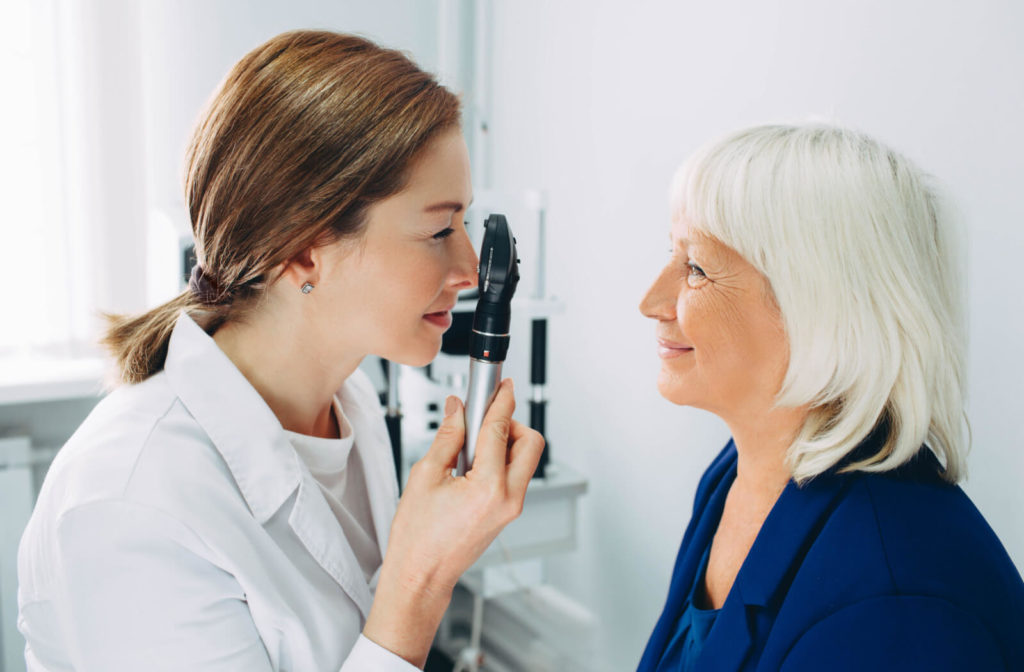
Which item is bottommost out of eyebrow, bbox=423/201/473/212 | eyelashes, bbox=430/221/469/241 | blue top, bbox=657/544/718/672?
blue top, bbox=657/544/718/672

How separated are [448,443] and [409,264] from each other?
208mm

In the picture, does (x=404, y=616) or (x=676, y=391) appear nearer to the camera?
(x=404, y=616)

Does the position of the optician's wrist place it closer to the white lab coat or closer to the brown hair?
the white lab coat

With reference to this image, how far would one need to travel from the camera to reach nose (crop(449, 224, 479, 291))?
38.6 inches

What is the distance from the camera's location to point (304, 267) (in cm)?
93

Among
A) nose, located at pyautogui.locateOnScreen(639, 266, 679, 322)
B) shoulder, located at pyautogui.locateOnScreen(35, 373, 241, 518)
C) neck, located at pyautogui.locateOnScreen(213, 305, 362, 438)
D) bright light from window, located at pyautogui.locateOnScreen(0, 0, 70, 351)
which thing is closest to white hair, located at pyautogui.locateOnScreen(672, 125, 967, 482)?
nose, located at pyautogui.locateOnScreen(639, 266, 679, 322)

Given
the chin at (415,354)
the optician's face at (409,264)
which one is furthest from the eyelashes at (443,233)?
the chin at (415,354)

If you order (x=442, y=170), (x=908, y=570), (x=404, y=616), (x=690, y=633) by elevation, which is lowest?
(x=690, y=633)

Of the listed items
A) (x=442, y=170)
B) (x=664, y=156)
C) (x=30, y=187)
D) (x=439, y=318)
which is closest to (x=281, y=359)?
(x=439, y=318)

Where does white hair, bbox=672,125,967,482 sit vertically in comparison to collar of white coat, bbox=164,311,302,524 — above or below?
above

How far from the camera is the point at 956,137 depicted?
125cm

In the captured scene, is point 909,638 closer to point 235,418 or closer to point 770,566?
point 770,566

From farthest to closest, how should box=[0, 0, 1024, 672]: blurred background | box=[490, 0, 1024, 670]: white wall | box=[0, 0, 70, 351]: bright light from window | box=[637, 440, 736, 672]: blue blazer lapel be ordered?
box=[0, 0, 70, 351]: bright light from window
box=[0, 0, 1024, 672]: blurred background
box=[490, 0, 1024, 670]: white wall
box=[637, 440, 736, 672]: blue blazer lapel

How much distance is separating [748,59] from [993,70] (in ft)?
1.60
